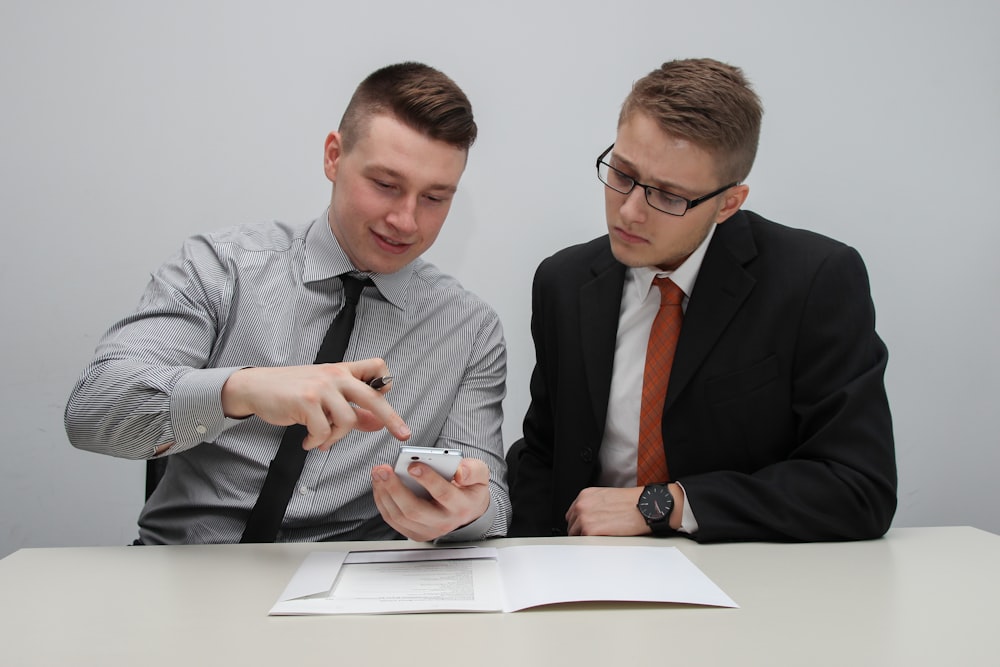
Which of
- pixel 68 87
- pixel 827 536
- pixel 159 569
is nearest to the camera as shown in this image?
pixel 159 569

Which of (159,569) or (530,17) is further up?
(530,17)

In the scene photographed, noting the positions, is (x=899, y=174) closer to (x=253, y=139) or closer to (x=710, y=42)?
(x=710, y=42)

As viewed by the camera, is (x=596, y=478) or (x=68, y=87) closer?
(x=596, y=478)

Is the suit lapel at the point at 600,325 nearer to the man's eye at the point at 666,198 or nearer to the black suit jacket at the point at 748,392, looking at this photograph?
the black suit jacket at the point at 748,392

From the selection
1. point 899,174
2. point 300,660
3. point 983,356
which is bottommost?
point 983,356

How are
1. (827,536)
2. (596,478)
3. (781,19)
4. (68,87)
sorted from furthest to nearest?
(781,19)
(68,87)
(596,478)
(827,536)

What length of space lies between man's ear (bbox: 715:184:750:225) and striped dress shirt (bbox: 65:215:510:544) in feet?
1.88

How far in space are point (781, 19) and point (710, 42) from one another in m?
0.24

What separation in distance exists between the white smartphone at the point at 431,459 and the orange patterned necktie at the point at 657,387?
620 mm

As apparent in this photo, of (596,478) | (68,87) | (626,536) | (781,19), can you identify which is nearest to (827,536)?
(626,536)

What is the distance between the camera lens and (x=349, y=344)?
1569 millimetres

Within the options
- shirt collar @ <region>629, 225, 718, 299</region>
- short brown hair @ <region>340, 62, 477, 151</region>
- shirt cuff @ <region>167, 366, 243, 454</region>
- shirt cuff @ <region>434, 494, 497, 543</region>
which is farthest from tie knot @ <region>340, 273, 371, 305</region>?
shirt collar @ <region>629, 225, 718, 299</region>

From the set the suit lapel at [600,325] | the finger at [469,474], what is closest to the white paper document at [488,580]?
the finger at [469,474]

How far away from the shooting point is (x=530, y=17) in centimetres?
246
